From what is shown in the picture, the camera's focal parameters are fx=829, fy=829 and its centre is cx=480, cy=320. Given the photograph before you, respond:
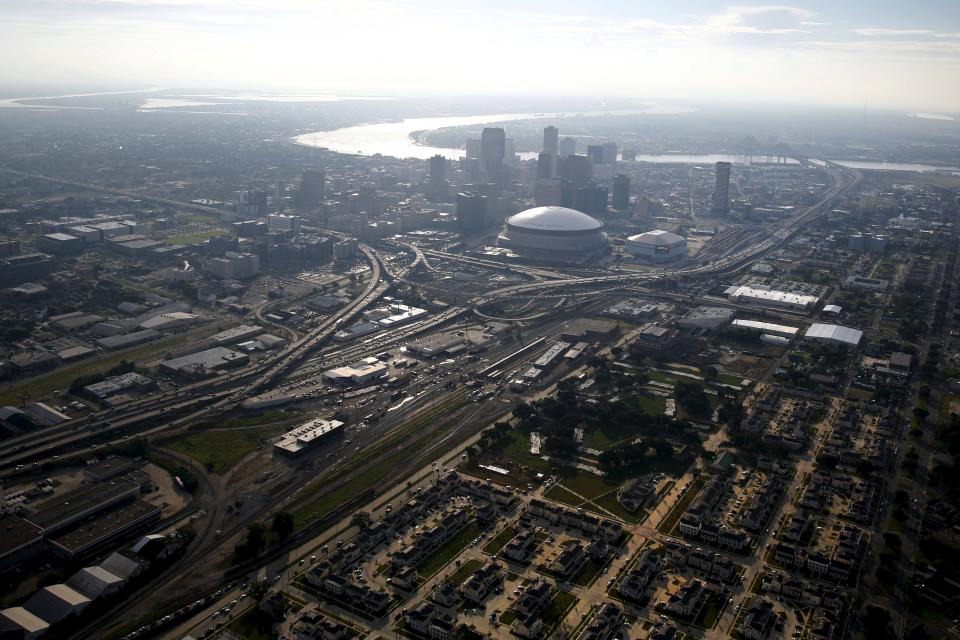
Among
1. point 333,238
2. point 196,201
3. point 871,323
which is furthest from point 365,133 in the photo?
point 871,323

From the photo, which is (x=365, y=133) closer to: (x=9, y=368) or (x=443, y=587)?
(x=9, y=368)

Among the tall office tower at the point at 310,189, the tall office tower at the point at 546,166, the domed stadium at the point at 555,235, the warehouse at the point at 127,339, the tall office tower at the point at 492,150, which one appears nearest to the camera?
the warehouse at the point at 127,339

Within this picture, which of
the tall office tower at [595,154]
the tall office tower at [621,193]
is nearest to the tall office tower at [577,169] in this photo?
the tall office tower at [621,193]

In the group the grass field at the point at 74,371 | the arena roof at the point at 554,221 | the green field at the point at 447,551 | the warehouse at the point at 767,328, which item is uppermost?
the arena roof at the point at 554,221

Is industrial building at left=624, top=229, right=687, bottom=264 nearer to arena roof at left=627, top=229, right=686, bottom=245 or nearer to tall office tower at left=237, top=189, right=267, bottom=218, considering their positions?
arena roof at left=627, top=229, right=686, bottom=245

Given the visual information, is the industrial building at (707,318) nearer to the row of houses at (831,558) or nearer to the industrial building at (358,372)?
the industrial building at (358,372)

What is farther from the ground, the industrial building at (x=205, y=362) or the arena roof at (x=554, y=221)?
the arena roof at (x=554, y=221)
